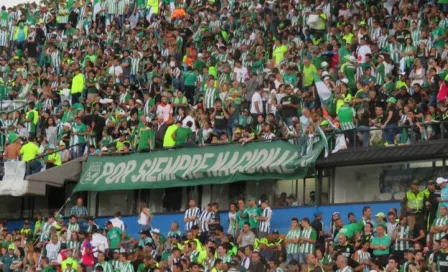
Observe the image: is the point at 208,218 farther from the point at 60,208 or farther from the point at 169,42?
the point at 169,42

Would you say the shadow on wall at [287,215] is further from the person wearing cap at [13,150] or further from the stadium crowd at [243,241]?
the person wearing cap at [13,150]

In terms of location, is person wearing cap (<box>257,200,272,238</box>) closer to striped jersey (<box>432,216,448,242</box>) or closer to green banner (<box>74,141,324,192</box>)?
green banner (<box>74,141,324,192</box>)

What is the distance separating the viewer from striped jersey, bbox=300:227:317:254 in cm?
2816

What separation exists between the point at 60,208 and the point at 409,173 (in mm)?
10476

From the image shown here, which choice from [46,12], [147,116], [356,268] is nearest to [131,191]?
[147,116]

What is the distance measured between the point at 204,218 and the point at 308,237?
3743 millimetres

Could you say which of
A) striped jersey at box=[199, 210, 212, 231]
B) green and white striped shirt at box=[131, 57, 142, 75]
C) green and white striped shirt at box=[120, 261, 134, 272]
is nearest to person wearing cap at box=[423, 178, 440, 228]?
striped jersey at box=[199, 210, 212, 231]

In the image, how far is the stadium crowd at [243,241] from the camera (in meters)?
26.5

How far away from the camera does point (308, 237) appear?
28234mm

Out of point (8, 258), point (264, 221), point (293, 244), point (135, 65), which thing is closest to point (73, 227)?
point (8, 258)

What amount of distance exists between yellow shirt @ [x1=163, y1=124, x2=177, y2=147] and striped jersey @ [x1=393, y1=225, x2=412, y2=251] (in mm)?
8432

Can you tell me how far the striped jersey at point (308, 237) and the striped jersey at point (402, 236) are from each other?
1.87 meters

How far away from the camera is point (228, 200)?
33.1 metres

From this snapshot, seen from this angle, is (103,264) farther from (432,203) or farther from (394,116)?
(432,203)
